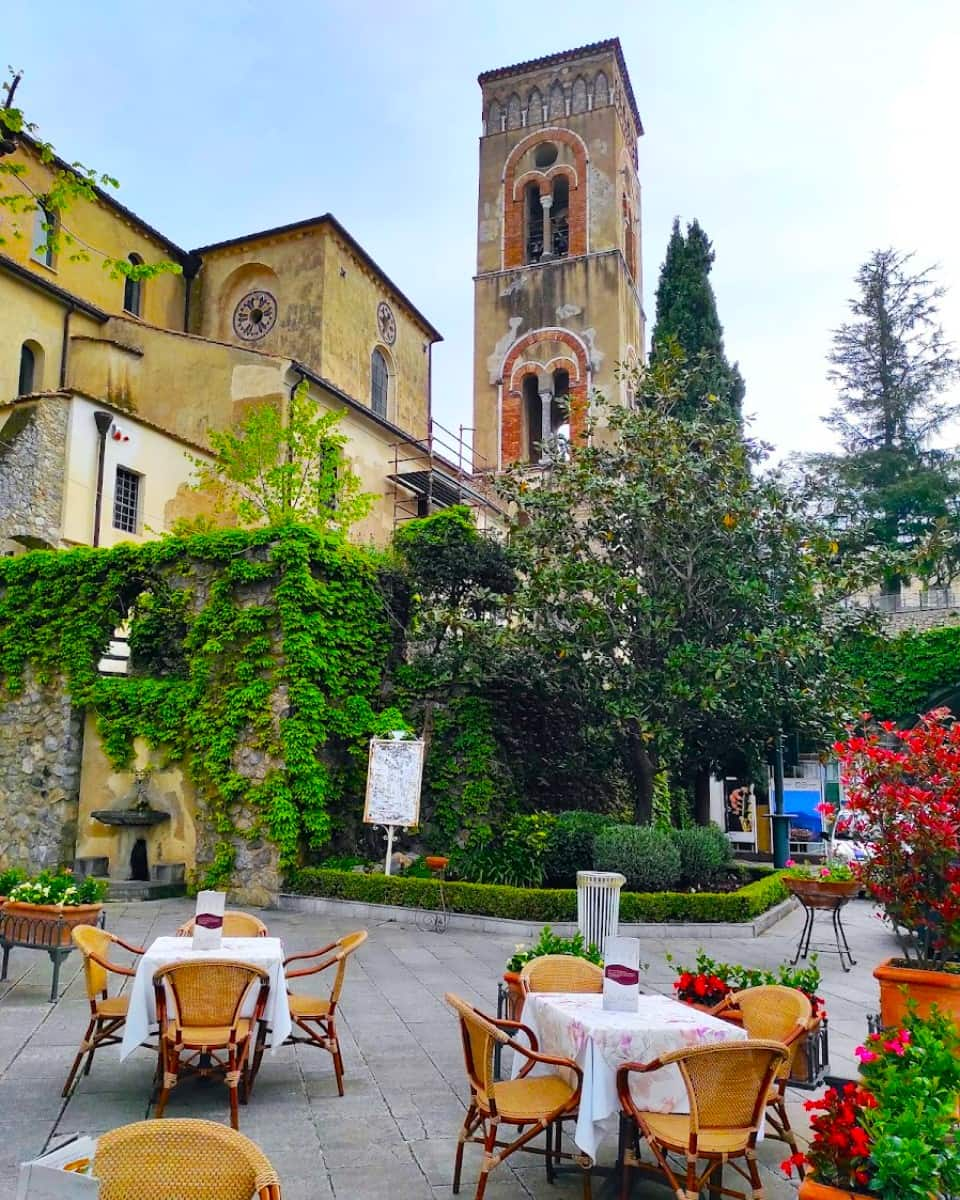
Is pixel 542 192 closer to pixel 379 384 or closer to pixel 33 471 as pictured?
pixel 379 384

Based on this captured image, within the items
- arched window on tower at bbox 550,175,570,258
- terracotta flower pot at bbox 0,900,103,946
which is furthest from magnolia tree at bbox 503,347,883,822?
arched window on tower at bbox 550,175,570,258

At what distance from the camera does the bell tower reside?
3328cm

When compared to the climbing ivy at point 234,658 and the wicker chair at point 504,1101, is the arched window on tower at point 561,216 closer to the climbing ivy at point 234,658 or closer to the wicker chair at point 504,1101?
the climbing ivy at point 234,658

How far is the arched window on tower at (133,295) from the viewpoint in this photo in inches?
1082

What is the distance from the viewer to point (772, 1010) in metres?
5.24

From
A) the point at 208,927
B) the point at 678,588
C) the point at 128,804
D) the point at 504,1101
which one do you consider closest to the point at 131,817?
the point at 128,804

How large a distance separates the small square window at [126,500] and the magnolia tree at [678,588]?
30.1 ft

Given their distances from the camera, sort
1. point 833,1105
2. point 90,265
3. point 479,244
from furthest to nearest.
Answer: point 479,244 → point 90,265 → point 833,1105

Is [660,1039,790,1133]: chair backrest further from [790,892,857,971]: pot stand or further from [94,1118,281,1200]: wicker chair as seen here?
[790,892,857,971]: pot stand

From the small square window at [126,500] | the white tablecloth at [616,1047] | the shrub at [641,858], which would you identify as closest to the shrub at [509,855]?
the shrub at [641,858]

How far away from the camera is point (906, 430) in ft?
121

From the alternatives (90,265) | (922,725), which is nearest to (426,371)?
(90,265)

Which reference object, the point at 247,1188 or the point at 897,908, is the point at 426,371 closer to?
the point at 897,908

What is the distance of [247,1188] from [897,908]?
17.2 ft
